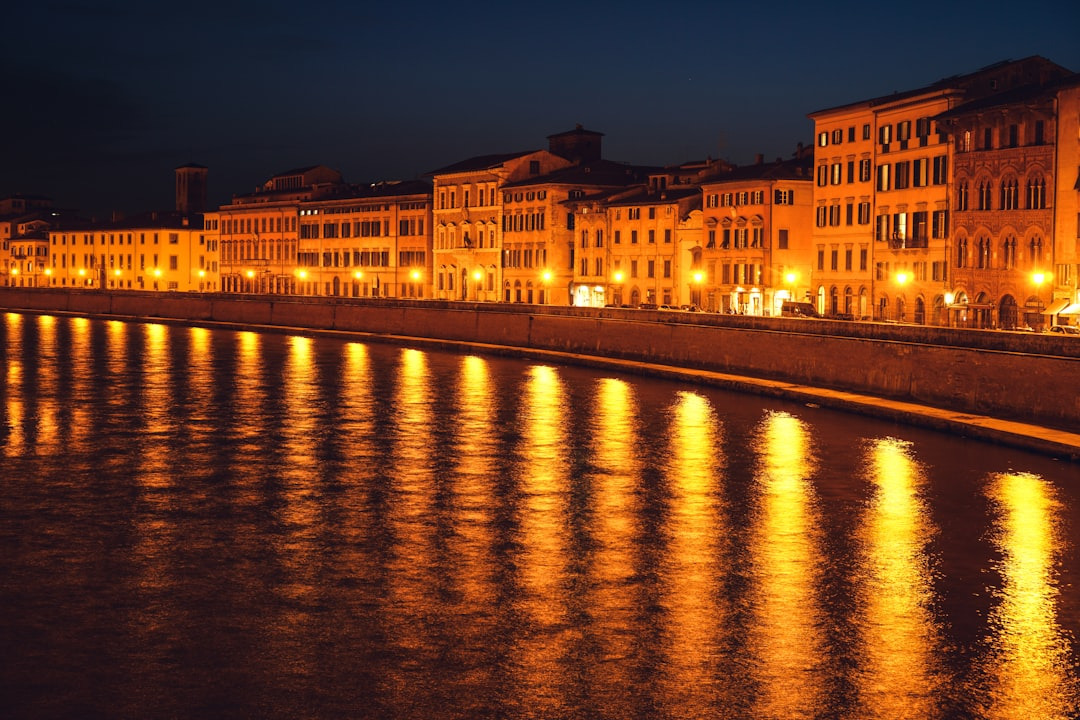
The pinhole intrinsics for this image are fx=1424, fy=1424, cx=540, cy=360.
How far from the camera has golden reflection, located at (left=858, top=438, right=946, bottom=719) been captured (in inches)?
376

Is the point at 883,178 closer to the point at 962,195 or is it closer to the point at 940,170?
the point at 940,170

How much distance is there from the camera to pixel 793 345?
36.1 meters

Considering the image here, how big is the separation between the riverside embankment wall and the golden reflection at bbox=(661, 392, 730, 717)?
6.53 metres

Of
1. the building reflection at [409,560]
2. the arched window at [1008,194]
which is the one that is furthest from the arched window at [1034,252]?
the building reflection at [409,560]

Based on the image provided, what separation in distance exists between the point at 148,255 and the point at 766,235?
251ft

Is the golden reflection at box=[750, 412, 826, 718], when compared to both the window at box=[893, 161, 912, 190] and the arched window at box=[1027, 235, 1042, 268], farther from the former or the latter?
the window at box=[893, 161, 912, 190]

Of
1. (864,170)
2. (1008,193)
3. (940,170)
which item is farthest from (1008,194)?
(864,170)

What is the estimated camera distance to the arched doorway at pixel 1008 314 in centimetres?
5216

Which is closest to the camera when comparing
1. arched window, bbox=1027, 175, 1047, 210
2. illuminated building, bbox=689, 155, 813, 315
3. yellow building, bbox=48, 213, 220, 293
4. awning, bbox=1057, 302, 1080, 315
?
awning, bbox=1057, 302, 1080, 315

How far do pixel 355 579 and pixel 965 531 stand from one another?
24.3ft

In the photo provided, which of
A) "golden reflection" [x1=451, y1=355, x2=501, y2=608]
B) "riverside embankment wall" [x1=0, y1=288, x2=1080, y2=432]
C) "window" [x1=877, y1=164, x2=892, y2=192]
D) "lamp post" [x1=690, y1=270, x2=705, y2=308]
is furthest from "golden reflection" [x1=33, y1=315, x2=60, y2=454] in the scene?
"window" [x1=877, y1=164, x2=892, y2=192]

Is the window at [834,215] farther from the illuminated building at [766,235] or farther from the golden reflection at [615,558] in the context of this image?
the golden reflection at [615,558]

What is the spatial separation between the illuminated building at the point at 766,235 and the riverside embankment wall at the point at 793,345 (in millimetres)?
20191

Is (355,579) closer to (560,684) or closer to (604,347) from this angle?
(560,684)
